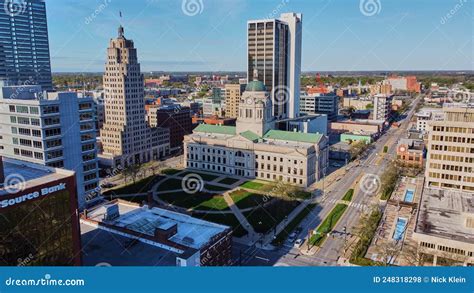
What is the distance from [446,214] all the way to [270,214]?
24.8 meters

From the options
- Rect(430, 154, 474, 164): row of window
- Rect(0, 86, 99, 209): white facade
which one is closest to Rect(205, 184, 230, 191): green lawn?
Rect(0, 86, 99, 209): white facade

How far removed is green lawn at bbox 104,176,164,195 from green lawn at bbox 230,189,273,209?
17.4 m

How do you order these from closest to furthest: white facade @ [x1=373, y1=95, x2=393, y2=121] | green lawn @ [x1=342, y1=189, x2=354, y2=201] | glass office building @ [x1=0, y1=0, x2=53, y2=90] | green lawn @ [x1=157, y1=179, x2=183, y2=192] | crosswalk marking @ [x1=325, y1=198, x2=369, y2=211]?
crosswalk marking @ [x1=325, y1=198, x2=369, y2=211]
green lawn @ [x1=342, y1=189, x2=354, y2=201]
green lawn @ [x1=157, y1=179, x2=183, y2=192]
glass office building @ [x1=0, y1=0, x2=53, y2=90]
white facade @ [x1=373, y1=95, x2=393, y2=121]

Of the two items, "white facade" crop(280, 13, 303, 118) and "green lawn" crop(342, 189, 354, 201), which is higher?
"white facade" crop(280, 13, 303, 118)

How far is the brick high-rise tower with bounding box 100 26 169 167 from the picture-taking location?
87812mm

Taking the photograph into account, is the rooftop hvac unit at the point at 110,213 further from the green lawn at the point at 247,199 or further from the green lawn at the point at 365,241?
the green lawn at the point at 365,241

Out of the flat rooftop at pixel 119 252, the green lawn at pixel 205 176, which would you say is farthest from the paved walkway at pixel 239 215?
the flat rooftop at pixel 119 252

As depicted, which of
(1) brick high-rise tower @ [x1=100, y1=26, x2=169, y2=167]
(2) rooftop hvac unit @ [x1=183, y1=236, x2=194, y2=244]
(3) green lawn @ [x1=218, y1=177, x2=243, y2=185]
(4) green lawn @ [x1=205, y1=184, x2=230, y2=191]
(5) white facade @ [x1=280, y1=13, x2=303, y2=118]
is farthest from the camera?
(5) white facade @ [x1=280, y1=13, x2=303, y2=118]

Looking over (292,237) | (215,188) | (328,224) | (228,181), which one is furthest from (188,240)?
(228,181)

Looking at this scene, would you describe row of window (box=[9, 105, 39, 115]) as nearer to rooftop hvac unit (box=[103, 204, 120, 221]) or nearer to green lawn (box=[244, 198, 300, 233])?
rooftop hvac unit (box=[103, 204, 120, 221])

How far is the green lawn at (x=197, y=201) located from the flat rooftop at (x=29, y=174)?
102ft

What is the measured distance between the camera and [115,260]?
35531 millimetres

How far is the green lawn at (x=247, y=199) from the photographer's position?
6431cm

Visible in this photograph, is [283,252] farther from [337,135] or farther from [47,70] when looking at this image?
[47,70]
